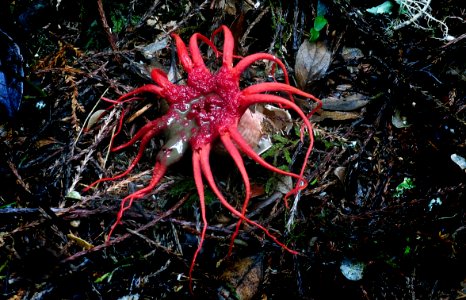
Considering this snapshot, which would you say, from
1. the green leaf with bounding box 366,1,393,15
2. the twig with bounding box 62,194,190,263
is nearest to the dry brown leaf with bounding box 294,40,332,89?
the green leaf with bounding box 366,1,393,15

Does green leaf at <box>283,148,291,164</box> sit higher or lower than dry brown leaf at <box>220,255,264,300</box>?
higher

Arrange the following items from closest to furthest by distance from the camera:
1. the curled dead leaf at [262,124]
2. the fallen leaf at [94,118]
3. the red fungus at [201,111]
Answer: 1. the red fungus at [201,111]
2. the curled dead leaf at [262,124]
3. the fallen leaf at [94,118]

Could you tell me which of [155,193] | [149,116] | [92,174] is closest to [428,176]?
[155,193]

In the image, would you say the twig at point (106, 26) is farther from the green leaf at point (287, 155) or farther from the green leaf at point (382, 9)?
the green leaf at point (382, 9)

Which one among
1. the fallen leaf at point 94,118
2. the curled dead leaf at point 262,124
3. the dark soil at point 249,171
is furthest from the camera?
the fallen leaf at point 94,118

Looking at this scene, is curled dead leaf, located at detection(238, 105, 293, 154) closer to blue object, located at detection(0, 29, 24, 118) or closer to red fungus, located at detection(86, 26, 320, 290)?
red fungus, located at detection(86, 26, 320, 290)

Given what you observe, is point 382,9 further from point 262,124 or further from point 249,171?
point 249,171

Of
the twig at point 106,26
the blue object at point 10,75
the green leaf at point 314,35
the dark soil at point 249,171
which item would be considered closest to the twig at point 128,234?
the dark soil at point 249,171
